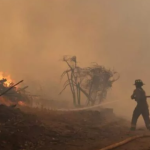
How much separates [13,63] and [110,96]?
15666mm

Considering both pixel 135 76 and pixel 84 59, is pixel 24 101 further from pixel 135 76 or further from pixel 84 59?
pixel 135 76

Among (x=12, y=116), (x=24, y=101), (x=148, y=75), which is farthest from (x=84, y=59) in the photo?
(x=12, y=116)

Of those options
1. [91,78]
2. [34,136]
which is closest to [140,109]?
[34,136]

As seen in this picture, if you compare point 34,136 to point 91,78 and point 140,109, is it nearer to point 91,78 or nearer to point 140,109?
point 140,109

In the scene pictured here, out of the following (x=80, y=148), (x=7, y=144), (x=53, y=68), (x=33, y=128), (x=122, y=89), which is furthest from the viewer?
(x=122, y=89)

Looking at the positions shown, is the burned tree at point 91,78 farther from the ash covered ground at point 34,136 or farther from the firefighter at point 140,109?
the ash covered ground at point 34,136

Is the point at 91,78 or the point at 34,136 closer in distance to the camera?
the point at 34,136

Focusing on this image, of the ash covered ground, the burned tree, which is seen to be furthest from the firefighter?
the burned tree

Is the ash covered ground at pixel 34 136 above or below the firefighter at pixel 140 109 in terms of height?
below

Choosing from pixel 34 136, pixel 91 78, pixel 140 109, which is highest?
pixel 91 78

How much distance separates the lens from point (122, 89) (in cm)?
4359

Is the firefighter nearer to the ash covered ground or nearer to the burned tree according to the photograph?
the ash covered ground

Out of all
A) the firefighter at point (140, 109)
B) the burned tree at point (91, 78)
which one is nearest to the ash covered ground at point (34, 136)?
the firefighter at point (140, 109)

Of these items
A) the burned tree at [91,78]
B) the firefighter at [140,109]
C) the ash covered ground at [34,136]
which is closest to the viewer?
the ash covered ground at [34,136]
